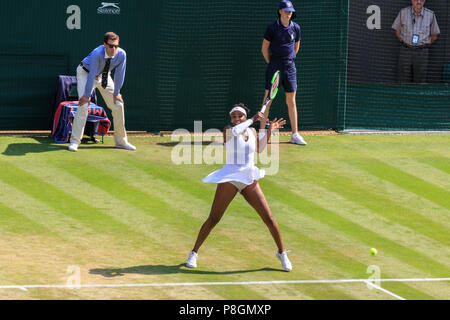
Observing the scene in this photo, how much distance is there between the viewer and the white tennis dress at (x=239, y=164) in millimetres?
11070

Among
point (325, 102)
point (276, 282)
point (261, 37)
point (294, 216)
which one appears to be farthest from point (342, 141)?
point (276, 282)

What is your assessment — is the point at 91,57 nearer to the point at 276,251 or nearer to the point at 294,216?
the point at 294,216

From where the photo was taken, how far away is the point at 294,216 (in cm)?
1404

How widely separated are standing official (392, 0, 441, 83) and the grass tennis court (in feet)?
11.5

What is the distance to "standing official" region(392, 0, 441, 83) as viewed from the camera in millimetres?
21766

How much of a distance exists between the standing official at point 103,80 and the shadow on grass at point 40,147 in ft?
1.37

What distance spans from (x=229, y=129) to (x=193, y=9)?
316 inches

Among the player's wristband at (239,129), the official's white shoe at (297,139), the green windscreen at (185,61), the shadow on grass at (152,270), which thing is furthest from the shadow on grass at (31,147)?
the player's wristband at (239,129)

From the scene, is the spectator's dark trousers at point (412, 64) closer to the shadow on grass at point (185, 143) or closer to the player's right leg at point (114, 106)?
the shadow on grass at point (185, 143)

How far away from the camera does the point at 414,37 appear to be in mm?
21781

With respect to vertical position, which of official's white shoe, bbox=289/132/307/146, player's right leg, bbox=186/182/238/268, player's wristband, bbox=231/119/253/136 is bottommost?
official's white shoe, bbox=289/132/307/146

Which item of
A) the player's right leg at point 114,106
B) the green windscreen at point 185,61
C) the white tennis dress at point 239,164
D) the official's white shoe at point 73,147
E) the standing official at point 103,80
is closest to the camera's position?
the white tennis dress at point 239,164

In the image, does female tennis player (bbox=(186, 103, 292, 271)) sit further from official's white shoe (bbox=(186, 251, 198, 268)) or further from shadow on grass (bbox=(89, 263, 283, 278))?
shadow on grass (bbox=(89, 263, 283, 278))

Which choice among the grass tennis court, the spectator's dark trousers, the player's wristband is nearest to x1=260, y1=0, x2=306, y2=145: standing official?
the grass tennis court
